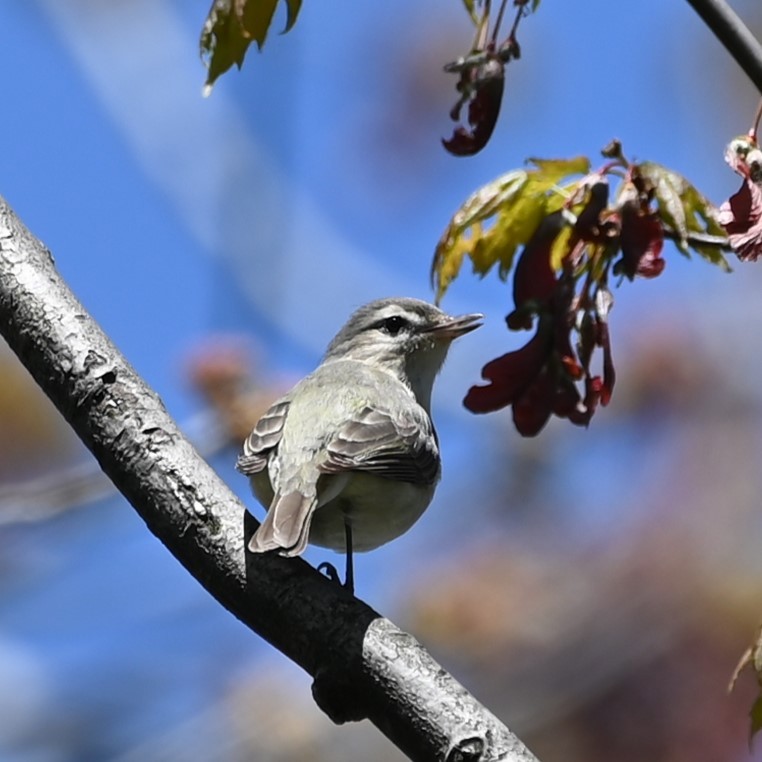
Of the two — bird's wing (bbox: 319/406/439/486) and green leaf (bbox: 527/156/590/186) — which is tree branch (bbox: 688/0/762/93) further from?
bird's wing (bbox: 319/406/439/486)

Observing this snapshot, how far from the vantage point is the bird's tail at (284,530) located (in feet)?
8.59

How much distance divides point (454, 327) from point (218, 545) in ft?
8.75

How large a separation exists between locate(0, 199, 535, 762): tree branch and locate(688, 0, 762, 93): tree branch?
121 cm

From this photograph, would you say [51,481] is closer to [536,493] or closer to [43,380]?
[43,380]

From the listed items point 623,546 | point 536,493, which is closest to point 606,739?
point 623,546

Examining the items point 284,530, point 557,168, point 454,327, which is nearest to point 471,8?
point 557,168

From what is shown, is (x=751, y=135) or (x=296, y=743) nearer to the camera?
(x=751, y=135)

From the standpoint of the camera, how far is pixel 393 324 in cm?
540

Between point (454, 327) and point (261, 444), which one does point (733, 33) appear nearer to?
point (261, 444)

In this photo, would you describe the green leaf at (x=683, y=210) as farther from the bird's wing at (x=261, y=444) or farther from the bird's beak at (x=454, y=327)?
the bird's beak at (x=454, y=327)

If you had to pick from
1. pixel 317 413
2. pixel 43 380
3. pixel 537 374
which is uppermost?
pixel 317 413

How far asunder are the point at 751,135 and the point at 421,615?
3.84 metres

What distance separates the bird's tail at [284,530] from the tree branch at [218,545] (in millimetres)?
26

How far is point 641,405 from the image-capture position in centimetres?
633
